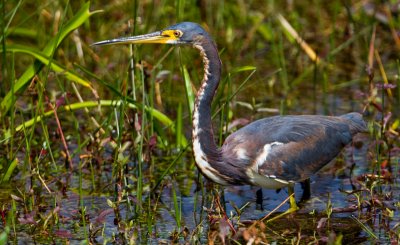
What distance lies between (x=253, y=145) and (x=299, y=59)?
3394 millimetres

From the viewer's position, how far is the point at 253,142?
19.3ft

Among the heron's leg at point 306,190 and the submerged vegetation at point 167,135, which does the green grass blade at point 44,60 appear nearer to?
the submerged vegetation at point 167,135

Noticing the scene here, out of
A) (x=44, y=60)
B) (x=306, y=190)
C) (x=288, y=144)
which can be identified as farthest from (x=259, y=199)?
(x=44, y=60)

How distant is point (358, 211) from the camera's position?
5770mm

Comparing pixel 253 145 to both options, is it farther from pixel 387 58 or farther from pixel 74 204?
pixel 387 58

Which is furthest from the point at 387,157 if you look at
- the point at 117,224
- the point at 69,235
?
the point at 69,235

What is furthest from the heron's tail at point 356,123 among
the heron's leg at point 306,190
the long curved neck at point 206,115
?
the long curved neck at point 206,115

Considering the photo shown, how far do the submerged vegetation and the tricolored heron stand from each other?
177 millimetres

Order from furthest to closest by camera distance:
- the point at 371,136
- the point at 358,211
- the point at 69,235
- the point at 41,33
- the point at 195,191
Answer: the point at 41,33
the point at 371,136
the point at 195,191
the point at 358,211
the point at 69,235

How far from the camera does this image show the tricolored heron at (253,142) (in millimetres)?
5660

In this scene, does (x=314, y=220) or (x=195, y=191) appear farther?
(x=195, y=191)

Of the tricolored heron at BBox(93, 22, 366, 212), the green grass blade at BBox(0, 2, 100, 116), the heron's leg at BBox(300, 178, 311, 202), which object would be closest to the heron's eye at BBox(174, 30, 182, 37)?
the tricolored heron at BBox(93, 22, 366, 212)

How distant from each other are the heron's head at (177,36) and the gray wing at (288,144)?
0.72 metres

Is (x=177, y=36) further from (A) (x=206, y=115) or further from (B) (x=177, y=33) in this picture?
(A) (x=206, y=115)
